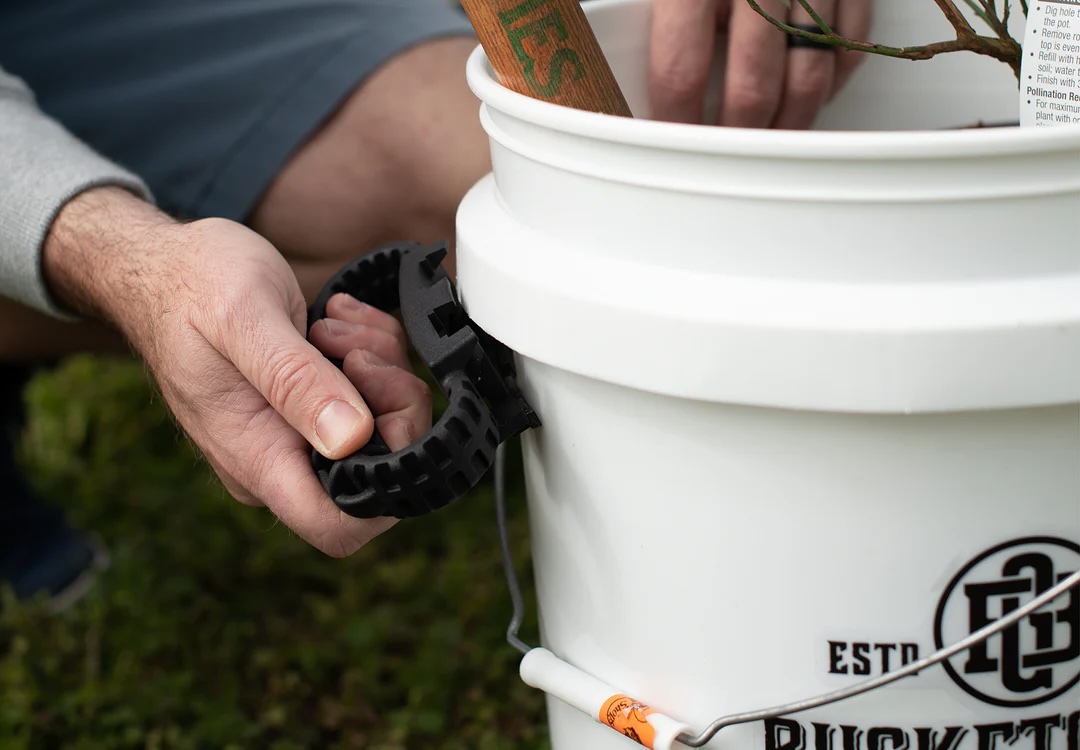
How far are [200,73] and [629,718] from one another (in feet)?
2.90

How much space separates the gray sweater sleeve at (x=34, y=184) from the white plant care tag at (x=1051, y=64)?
71 cm

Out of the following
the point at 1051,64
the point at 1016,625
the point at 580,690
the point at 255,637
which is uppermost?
the point at 1051,64

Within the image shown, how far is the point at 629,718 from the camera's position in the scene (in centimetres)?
74

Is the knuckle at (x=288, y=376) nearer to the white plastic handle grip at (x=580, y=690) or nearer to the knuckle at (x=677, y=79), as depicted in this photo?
the white plastic handle grip at (x=580, y=690)

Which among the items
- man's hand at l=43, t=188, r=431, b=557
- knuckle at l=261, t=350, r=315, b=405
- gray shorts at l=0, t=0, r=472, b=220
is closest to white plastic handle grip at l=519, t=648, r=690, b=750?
man's hand at l=43, t=188, r=431, b=557

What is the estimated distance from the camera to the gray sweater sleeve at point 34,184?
993mm

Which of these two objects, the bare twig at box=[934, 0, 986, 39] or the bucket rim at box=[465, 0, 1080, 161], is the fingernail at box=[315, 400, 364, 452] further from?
the bare twig at box=[934, 0, 986, 39]

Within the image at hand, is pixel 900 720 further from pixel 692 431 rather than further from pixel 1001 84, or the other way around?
pixel 1001 84

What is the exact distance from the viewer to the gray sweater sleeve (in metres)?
0.99

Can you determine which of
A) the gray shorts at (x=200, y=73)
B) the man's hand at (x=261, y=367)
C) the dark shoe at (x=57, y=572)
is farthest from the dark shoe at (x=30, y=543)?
the man's hand at (x=261, y=367)

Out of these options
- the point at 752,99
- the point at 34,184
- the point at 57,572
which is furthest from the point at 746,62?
the point at 57,572

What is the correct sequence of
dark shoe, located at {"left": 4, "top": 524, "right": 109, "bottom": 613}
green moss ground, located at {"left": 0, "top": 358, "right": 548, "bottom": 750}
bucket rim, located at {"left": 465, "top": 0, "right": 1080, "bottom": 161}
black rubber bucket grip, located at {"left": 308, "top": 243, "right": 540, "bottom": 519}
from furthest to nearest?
dark shoe, located at {"left": 4, "top": 524, "right": 109, "bottom": 613}
green moss ground, located at {"left": 0, "top": 358, "right": 548, "bottom": 750}
black rubber bucket grip, located at {"left": 308, "top": 243, "right": 540, "bottom": 519}
bucket rim, located at {"left": 465, "top": 0, "right": 1080, "bottom": 161}

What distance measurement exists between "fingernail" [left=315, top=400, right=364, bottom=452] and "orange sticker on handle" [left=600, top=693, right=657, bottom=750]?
24cm

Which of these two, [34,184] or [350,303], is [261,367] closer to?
[350,303]
